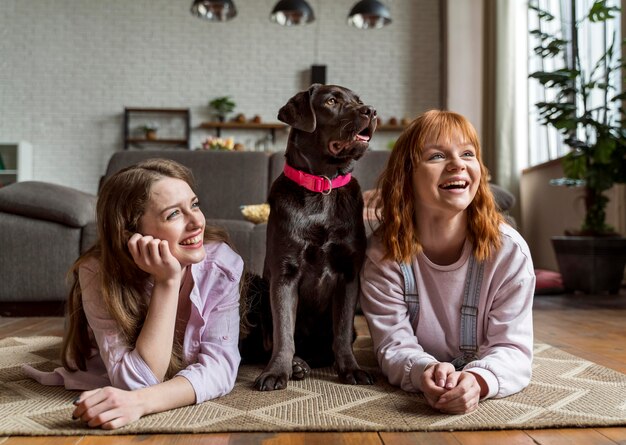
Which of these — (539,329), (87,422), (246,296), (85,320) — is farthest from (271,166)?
(87,422)

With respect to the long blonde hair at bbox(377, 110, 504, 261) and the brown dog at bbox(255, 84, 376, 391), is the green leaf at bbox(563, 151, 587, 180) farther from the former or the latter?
the brown dog at bbox(255, 84, 376, 391)

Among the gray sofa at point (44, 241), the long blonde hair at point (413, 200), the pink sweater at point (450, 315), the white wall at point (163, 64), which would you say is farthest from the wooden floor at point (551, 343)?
the white wall at point (163, 64)

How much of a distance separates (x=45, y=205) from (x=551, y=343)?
236 centimetres

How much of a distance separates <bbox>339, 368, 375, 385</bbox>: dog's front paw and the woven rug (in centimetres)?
2

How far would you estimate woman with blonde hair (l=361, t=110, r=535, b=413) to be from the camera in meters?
1.42

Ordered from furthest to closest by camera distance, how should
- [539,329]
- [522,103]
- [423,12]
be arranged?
[423,12]
[522,103]
[539,329]

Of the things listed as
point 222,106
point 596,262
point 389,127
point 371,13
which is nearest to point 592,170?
point 596,262

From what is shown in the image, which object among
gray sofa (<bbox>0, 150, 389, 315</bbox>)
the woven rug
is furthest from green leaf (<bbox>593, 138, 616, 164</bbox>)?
the woven rug

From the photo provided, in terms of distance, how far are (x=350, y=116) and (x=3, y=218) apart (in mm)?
2157

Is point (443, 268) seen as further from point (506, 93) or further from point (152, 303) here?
point (506, 93)

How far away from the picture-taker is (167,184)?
1346 mm

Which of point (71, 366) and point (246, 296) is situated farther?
point (246, 296)

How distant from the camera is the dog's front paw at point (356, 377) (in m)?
1.47

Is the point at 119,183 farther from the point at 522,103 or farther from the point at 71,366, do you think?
the point at 522,103
